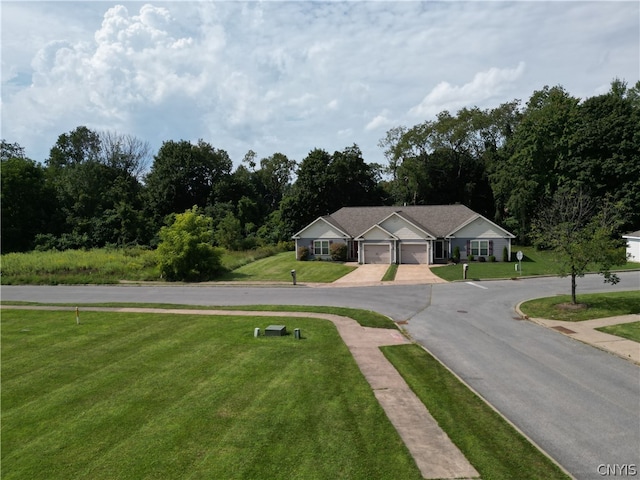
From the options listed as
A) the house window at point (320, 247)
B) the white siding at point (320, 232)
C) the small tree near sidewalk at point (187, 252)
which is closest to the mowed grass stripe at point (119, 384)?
the small tree near sidewalk at point (187, 252)

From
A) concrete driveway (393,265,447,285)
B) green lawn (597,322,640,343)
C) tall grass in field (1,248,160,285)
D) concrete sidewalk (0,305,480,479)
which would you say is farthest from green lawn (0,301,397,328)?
tall grass in field (1,248,160,285)

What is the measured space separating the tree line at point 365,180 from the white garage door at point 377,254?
687 inches

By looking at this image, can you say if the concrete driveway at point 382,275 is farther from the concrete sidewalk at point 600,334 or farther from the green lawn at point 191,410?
the green lawn at point 191,410

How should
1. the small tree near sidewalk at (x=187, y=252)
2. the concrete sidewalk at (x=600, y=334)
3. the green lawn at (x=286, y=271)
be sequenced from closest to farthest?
1. the concrete sidewalk at (x=600, y=334)
2. the small tree near sidewalk at (x=187, y=252)
3. the green lawn at (x=286, y=271)

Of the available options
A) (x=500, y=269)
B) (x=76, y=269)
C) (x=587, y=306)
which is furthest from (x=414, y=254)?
(x=76, y=269)

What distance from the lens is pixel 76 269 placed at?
43594mm

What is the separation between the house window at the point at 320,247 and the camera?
49.5 meters

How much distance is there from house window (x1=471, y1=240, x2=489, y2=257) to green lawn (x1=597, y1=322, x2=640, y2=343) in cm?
2540

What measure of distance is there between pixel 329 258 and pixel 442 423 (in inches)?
1517

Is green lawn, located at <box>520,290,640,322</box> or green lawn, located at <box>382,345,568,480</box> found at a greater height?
green lawn, located at <box>520,290,640,322</box>

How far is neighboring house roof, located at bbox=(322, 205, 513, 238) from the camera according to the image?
48219 millimetres

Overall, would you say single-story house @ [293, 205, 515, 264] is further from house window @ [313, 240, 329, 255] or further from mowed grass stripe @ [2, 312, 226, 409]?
mowed grass stripe @ [2, 312, 226, 409]

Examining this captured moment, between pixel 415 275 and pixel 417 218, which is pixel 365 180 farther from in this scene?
pixel 415 275

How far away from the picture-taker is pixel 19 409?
12.1 metres
